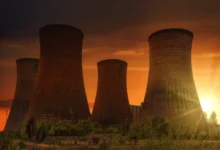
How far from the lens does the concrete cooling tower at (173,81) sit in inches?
636

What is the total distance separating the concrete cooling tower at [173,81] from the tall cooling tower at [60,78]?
397 cm

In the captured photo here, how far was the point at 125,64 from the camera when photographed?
73.5 feet

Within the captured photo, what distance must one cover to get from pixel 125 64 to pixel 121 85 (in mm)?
1762

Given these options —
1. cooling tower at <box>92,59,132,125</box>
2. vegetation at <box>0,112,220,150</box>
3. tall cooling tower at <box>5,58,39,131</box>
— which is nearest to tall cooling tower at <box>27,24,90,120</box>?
vegetation at <box>0,112,220,150</box>

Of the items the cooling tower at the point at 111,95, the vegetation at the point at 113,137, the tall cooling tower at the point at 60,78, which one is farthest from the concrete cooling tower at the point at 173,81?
the cooling tower at the point at 111,95

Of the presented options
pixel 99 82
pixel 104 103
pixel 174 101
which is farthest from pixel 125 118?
pixel 174 101

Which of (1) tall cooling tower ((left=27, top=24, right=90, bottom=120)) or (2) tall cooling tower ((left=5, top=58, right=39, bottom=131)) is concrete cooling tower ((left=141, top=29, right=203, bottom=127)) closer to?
(1) tall cooling tower ((left=27, top=24, right=90, bottom=120))

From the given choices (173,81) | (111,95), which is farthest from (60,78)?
(173,81)

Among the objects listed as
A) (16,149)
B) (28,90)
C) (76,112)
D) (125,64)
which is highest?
(125,64)

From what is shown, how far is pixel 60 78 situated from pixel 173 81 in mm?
5917

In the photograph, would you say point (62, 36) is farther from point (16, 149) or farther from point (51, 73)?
point (16, 149)

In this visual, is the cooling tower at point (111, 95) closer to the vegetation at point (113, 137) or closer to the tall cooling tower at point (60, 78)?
the tall cooling tower at point (60, 78)

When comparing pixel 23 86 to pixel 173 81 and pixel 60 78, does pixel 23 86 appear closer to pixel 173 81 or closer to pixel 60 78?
pixel 60 78

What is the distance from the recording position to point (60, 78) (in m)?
16.2
